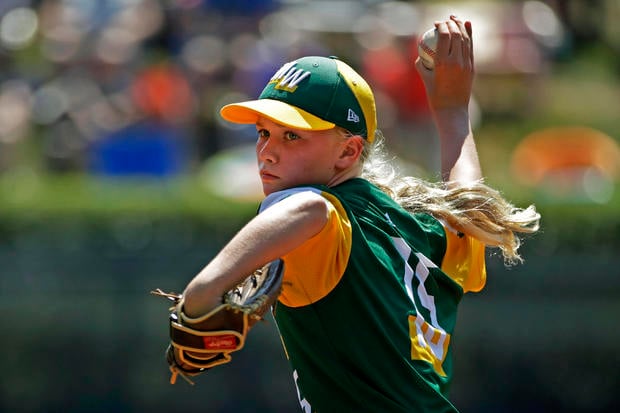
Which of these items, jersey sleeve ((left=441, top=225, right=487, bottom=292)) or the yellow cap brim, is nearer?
the yellow cap brim

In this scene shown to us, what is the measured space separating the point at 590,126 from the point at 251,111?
36.0 feet

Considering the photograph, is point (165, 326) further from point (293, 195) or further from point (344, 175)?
point (293, 195)

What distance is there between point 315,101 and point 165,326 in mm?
5495

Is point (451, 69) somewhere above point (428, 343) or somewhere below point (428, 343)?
above

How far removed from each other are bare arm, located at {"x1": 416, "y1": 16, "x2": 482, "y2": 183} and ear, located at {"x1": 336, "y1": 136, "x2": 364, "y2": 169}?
0.49 meters

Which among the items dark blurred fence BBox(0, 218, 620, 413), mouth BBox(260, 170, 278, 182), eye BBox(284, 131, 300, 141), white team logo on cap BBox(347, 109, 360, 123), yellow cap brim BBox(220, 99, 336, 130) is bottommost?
dark blurred fence BBox(0, 218, 620, 413)

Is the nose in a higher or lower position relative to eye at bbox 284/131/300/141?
lower

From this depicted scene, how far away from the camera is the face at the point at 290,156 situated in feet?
9.94

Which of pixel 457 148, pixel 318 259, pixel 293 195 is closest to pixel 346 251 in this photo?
pixel 318 259

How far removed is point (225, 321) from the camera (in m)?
2.70

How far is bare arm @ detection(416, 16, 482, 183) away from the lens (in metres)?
3.60

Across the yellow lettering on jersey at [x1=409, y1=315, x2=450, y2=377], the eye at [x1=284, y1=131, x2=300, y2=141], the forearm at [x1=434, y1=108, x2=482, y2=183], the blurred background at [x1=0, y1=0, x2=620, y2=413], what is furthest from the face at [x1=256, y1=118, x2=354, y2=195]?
the blurred background at [x1=0, y1=0, x2=620, y2=413]

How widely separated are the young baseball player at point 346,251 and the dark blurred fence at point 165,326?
16.1 ft

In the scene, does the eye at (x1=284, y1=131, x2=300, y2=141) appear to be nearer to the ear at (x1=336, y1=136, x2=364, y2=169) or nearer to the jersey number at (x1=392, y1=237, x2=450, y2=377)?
the ear at (x1=336, y1=136, x2=364, y2=169)
